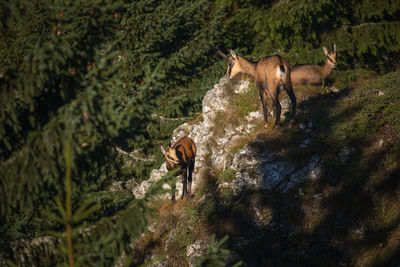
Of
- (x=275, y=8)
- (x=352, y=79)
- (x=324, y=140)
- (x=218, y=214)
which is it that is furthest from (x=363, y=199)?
(x=275, y=8)

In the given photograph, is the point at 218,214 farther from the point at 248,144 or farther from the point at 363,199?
the point at 363,199

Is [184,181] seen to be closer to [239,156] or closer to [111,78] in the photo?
[239,156]

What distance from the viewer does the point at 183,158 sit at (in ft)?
31.5

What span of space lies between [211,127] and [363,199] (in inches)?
211

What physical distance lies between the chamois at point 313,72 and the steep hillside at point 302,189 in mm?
320

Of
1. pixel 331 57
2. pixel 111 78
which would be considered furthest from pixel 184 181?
pixel 111 78

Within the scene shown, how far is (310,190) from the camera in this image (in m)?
7.78

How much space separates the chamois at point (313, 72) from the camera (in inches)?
436

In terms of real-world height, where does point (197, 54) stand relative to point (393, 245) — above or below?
above

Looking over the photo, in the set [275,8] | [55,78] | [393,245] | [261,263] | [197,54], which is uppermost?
[55,78]

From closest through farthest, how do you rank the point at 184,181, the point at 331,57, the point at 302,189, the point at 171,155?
the point at 302,189
the point at 171,155
the point at 184,181
the point at 331,57

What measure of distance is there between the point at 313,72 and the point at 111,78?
→ 8383 mm

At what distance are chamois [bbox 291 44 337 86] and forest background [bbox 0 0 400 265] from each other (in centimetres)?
134

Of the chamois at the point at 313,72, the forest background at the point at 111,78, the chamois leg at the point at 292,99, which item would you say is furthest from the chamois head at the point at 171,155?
the chamois at the point at 313,72
